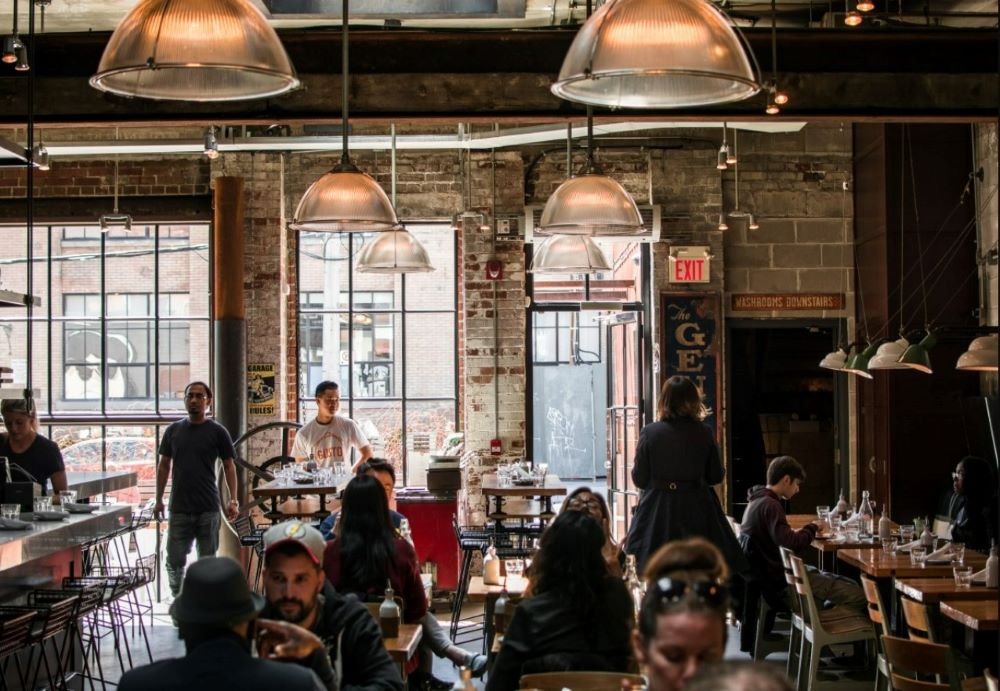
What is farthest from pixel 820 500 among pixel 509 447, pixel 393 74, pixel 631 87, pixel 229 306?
pixel 631 87

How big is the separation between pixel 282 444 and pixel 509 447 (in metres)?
2.02

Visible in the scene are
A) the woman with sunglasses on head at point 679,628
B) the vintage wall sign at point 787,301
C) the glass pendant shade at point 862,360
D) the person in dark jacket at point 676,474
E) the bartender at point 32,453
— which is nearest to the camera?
the woman with sunglasses on head at point 679,628

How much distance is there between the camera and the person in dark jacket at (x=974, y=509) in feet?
29.2

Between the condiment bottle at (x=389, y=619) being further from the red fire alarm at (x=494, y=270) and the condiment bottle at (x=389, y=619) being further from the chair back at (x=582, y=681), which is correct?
the red fire alarm at (x=494, y=270)

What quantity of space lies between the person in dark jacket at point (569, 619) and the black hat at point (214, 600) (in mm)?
1296

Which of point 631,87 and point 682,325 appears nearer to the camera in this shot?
point 631,87

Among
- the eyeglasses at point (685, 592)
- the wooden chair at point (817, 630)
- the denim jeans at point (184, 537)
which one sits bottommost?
the wooden chair at point (817, 630)

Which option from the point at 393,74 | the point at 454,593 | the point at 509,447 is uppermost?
the point at 393,74

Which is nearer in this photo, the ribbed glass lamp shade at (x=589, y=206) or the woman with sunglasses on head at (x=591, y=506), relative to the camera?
the woman with sunglasses on head at (x=591, y=506)

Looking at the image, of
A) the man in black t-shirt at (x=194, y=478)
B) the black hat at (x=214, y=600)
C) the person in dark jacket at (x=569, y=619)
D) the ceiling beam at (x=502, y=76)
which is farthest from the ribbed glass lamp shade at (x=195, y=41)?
the man in black t-shirt at (x=194, y=478)

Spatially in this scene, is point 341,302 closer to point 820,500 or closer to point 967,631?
point 820,500

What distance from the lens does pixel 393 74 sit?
7.04m

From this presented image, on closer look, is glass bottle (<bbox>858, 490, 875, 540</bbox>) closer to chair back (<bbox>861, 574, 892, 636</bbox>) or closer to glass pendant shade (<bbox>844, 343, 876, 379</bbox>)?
glass pendant shade (<bbox>844, 343, 876, 379</bbox>)

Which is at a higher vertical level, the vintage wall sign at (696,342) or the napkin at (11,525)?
the vintage wall sign at (696,342)
